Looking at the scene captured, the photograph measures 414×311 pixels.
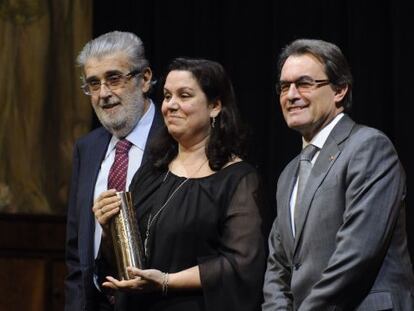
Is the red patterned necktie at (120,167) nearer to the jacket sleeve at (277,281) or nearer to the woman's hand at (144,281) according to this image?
the woman's hand at (144,281)

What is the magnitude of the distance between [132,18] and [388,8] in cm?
133

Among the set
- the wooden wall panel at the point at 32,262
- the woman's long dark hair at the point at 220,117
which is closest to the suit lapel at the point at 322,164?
the woman's long dark hair at the point at 220,117

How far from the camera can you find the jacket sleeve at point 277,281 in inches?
133

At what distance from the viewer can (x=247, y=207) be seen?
3.52 m

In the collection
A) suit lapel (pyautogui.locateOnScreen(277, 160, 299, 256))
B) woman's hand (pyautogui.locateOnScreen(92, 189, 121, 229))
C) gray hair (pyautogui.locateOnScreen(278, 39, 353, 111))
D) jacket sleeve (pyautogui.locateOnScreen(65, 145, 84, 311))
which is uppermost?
gray hair (pyautogui.locateOnScreen(278, 39, 353, 111))

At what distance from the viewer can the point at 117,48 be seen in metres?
4.04

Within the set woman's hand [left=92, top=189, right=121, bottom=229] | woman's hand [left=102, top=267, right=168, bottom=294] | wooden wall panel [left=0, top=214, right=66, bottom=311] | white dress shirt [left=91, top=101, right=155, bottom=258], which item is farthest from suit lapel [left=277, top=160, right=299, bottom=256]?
wooden wall panel [left=0, top=214, right=66, bottom=311]

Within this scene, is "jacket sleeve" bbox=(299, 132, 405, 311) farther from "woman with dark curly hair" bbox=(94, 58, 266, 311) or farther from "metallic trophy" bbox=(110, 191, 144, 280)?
"metallic trophy" bbox=(110, 191, 144, 280)

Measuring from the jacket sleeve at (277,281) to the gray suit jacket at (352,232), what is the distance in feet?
0.25

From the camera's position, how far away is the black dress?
3498 mm

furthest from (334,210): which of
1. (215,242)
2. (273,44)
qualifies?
(273,44)

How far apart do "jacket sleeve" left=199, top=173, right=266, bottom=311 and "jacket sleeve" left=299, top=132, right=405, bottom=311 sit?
0.43 metres

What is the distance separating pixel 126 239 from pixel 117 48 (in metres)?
0.88

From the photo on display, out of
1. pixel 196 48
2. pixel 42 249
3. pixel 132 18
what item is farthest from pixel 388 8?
pixel 42 249
